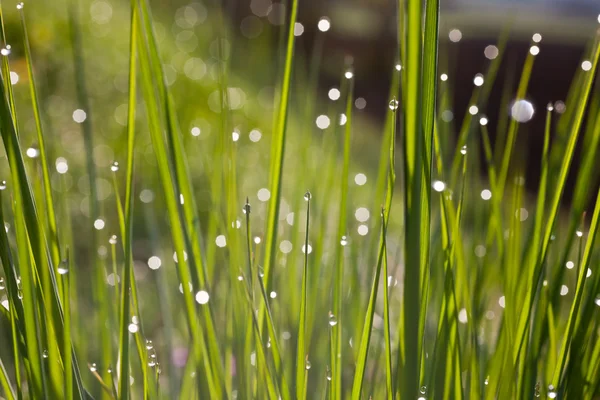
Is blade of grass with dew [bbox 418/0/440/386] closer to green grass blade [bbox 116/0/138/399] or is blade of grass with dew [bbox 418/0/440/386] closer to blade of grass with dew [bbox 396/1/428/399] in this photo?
blade of grass with dew [bbox 396/1/428/399]

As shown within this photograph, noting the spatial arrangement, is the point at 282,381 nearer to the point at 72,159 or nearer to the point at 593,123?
the point at 593,123

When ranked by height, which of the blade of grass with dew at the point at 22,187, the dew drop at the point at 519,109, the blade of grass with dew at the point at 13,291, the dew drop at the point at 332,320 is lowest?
the dew drop at the point at 332,320

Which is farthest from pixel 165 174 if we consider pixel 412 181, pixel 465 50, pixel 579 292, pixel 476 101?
pixel 465 50

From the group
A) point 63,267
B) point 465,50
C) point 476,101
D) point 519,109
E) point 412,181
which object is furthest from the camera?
point 465,50

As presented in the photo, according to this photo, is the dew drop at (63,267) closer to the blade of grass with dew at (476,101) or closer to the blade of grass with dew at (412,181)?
the blade of grass with dew at (412,181)

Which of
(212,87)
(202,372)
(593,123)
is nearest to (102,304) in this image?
(202,372)

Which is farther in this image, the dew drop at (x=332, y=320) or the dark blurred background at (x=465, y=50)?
the dark blurred background at (x=465, y=50)

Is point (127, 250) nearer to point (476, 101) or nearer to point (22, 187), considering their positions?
point (22, 187)

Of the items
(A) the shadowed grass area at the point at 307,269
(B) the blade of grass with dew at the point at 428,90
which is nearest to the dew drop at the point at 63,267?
(A) the shadowed grass area at the point at 307,269

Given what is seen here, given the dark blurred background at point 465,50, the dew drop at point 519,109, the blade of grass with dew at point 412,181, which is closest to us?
the blade of grass with dew at point 412,181

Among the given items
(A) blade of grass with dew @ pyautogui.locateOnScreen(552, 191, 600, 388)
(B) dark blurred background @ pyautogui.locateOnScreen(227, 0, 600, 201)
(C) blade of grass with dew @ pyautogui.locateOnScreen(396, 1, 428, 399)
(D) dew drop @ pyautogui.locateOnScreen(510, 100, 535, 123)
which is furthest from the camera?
(B) dark blurred background @ pyautogui.locateOnScreen(227, 0, 600, 201)

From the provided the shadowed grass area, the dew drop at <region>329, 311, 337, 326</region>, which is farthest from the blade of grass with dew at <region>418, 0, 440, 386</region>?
the dew drop at <region>329, 311, 337, 326</region>
